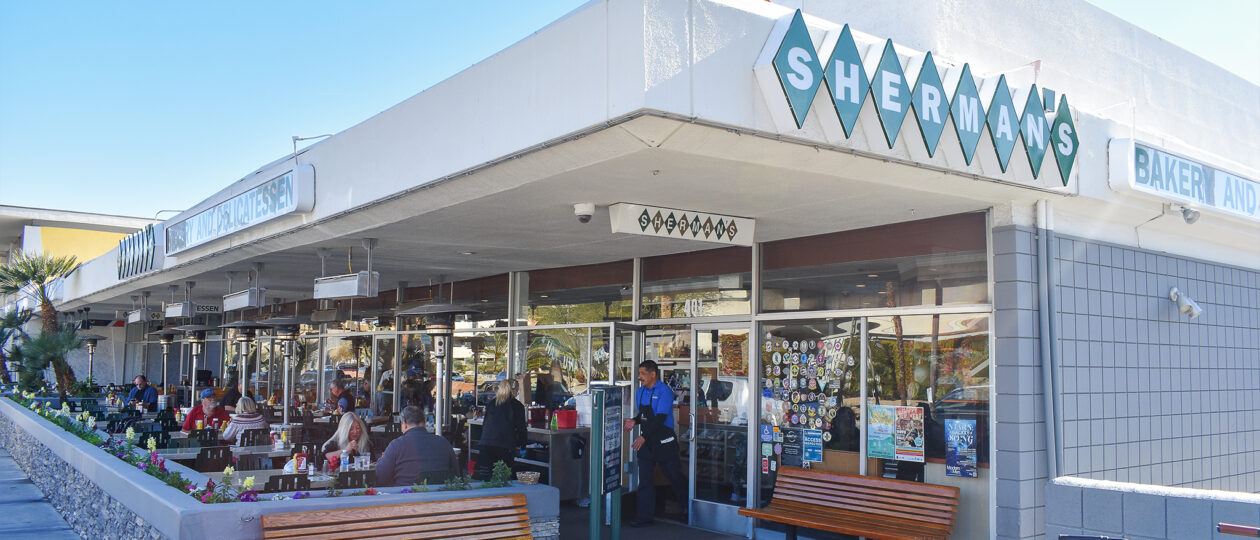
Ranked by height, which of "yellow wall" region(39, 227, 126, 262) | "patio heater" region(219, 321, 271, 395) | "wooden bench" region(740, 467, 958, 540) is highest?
"yellow wall" region(39, 227, 126, 262)

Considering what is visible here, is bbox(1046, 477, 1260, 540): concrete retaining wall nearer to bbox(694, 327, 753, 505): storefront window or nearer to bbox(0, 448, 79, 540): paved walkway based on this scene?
bbox(694, 327, 753, 505): storefront window

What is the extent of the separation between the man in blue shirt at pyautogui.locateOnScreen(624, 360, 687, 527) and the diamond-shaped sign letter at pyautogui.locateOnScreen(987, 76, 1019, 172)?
4528mm

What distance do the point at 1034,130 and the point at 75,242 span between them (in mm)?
33446

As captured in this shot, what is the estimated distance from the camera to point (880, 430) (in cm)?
816

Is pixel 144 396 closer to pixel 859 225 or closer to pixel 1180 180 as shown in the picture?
pixel 859 225

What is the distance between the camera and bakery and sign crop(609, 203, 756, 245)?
7262mm

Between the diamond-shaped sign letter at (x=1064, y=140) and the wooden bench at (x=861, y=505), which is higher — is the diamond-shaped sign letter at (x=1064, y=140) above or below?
above

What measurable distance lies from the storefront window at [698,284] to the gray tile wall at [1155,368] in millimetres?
3160

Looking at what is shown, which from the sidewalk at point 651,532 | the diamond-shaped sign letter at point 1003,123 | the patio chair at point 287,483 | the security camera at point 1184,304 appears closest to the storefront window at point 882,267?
the diamond-shaped sign letter at point 1003,123

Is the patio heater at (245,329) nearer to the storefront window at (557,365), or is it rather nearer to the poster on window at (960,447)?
the storefront window at (557,365)

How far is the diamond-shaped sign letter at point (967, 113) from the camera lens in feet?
20.0

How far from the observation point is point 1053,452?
23.5ft

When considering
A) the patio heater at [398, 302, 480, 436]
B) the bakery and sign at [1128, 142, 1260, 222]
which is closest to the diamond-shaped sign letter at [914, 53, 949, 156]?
the bakery and sign at [1128, 142, 1260, 222]

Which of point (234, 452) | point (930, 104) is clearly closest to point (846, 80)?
point (930, 104)
